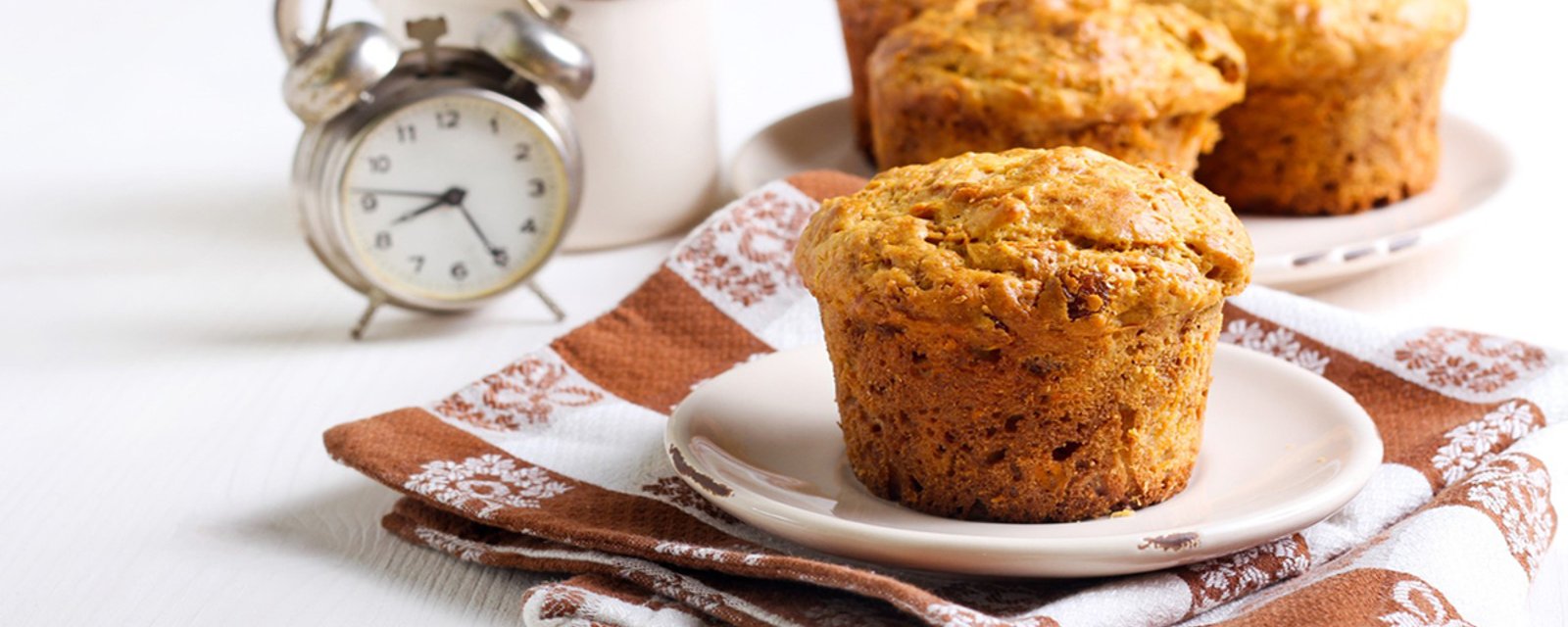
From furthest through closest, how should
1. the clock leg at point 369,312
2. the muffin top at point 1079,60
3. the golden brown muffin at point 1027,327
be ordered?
the clock leg at point 369,312 → the muffin top at point 1079,60 → the golden brown muffin at point 1027,327

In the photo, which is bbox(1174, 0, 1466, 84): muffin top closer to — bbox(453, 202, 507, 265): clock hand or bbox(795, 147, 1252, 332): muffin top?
bbox(795, 147, 1252, 332): muffin top

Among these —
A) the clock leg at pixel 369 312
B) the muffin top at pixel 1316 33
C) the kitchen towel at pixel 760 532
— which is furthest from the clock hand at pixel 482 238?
the muffin top at pixel 1316 33

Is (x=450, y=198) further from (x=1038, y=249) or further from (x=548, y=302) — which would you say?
(x=1038, y=249)

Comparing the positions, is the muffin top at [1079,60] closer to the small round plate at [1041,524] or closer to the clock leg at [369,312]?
the small round plate at [1041,524]

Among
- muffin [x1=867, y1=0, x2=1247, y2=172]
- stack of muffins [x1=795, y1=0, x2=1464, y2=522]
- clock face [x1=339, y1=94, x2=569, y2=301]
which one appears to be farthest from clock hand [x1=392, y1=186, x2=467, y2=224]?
stack of muffins [x1=795, y1=0, x2=1464, y2=522]

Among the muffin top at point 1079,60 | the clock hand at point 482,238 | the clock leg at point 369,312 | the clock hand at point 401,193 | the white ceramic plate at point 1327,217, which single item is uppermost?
the muffin top at point 1079,60

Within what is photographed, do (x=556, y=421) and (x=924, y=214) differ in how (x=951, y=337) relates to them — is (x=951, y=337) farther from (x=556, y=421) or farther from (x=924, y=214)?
(x=556, y=421)

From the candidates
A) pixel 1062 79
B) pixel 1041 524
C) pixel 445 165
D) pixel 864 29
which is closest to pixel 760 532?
pixel 1041 524
